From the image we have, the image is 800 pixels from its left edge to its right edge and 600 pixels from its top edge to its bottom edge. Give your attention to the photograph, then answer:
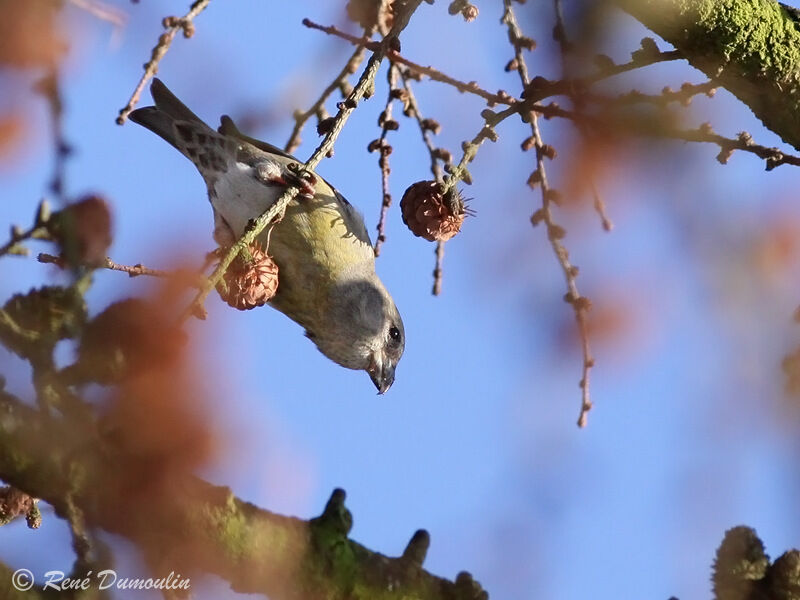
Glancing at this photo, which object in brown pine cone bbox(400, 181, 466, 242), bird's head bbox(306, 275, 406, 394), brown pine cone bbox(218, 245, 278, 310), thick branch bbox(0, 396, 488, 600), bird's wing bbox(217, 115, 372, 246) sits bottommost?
thick branch bbox(0, 396, 488, 600)

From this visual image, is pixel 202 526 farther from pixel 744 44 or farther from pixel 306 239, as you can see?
pixel 306 239

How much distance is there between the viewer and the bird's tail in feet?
14.7

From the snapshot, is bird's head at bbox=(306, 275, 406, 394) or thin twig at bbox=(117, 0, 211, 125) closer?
thin twig at bbox=(117, 0, 211, 125)

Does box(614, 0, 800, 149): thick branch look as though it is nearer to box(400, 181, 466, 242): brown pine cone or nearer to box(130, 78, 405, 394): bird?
box(400, 181, 466, 242): brown pine cone

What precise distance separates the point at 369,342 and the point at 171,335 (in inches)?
89.4

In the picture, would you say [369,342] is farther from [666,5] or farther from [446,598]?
[666,5]

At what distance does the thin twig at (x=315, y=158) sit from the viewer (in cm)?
201

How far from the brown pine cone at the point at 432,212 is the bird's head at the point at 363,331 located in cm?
142

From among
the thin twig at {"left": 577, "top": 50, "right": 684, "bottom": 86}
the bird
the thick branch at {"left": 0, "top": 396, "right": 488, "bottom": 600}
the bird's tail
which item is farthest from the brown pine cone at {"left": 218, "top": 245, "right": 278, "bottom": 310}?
the bird's tail

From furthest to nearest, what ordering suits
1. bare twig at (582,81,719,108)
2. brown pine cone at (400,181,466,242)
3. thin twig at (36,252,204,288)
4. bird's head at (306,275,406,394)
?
bird's head at (306,275,406,394) → brown pine cone at (400,181,466,242) → bare twig at (582,81,719,108) → thin twig at (36,252,204,288)

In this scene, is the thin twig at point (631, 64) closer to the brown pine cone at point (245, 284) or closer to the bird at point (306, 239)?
the brown pine cone at point (245, 284)

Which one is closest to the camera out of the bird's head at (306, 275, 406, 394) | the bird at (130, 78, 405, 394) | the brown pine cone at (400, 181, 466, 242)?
the brown pine cone at (400, 181, 466, 242)

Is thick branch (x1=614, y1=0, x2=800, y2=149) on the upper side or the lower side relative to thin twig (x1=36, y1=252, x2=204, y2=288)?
upper

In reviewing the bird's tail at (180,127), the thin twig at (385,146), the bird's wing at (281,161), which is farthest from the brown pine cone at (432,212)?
the bird's tail at (180,127)
